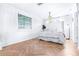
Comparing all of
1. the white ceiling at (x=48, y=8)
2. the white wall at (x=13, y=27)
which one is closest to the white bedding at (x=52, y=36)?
the white wall at (x=13, y=27)

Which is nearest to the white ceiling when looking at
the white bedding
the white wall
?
the white wall

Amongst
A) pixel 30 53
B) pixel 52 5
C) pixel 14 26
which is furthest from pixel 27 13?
pixel 30 53

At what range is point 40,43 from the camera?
243cm

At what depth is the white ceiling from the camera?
225 centimetres

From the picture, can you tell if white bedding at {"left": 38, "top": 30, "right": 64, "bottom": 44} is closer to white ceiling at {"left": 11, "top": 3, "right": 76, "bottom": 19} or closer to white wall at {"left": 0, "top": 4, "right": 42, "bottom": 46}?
white wall at {"left": 0, "top": 4, "right": 42, "bottom": 46}

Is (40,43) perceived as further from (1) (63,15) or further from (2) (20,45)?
(1) (63,15)

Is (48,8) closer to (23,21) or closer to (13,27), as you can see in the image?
(23,21)

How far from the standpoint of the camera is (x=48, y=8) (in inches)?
91.0

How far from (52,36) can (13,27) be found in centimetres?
92

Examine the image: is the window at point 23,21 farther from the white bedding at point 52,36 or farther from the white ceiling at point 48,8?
the white bedding at point 52,36

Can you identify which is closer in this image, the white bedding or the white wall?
the white wall

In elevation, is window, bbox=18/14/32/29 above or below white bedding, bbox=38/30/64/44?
above

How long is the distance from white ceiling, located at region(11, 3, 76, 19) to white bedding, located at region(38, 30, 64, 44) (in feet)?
1.25

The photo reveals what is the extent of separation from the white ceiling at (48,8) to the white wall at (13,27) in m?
0.12
